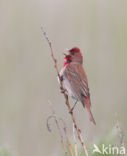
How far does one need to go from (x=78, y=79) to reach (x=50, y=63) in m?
1.44

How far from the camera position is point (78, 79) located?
116 inches

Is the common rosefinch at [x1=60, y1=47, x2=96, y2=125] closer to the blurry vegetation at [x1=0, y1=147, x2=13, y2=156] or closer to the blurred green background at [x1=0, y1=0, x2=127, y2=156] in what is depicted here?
the blurry vegetation at [x1=0, y1=147, x2=13, y2=156]

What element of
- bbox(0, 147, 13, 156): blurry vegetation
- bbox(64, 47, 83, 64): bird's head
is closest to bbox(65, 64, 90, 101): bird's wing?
bbox(64, 47, 83, 64): bird's head

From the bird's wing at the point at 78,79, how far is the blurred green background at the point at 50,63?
0.94 meters

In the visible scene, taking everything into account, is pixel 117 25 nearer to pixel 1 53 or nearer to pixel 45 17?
pixel 45 17

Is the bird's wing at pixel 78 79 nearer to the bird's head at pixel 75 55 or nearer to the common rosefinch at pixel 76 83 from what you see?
the common rosefinch at pixel 76 83

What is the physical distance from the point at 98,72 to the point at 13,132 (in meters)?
0.86

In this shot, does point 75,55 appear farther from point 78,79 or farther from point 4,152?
point 4,152

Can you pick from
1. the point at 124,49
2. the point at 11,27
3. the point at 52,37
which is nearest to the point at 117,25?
the point at 124,49

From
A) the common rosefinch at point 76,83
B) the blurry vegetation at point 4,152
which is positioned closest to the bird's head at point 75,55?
the common rosefinch at point 76,83

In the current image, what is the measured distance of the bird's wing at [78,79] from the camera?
2923mm

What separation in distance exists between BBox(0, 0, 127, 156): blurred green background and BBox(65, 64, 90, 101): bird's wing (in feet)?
3.07

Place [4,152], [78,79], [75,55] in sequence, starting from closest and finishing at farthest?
1. [4,152]
2. [78,79]
3. [75,55]

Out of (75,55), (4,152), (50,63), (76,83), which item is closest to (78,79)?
(76,83)
